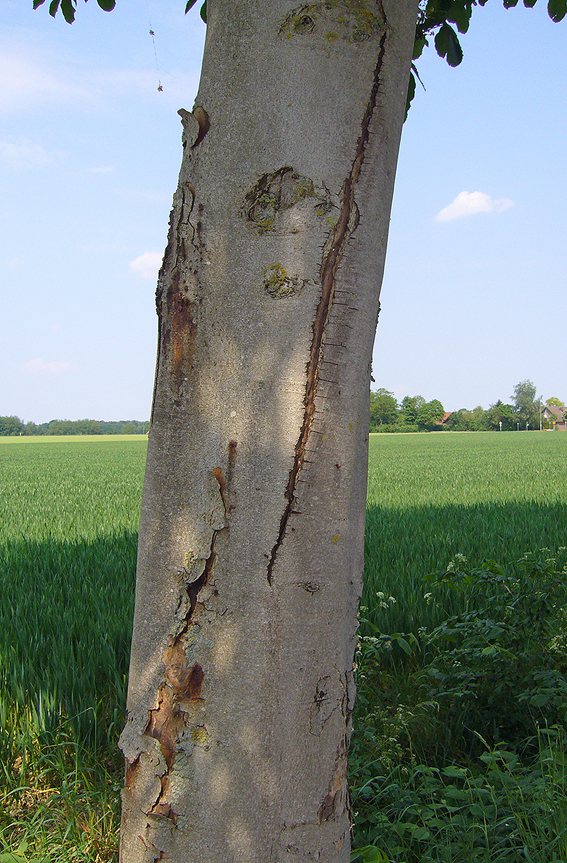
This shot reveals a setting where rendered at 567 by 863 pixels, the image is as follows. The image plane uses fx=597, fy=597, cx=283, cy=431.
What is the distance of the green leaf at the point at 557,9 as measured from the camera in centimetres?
273

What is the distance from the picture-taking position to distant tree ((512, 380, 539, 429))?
113500 millimetres

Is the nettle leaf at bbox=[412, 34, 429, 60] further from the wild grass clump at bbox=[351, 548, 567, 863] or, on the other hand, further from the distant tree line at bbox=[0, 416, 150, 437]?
the distant tree line at bbox=[0, 416, 150, 437]

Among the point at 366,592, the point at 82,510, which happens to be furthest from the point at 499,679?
the point at 82,510

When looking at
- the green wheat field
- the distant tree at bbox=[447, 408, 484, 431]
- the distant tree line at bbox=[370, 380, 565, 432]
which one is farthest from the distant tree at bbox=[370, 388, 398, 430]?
the green wheat field

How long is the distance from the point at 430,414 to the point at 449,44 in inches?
4214

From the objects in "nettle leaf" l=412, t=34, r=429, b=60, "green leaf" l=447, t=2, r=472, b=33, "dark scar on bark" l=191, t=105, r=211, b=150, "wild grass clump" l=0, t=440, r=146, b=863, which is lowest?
"wild grass clump" l=0, t=440, r=146, b=863

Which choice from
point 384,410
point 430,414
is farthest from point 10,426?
point 430,414

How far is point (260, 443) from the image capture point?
109 centimetres

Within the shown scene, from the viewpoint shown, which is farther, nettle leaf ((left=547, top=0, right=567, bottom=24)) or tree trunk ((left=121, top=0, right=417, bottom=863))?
nettle leaf ((left=547, top=0, right=567, bottom=24))

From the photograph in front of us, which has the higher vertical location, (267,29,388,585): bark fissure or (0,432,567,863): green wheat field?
(267,29,388,585): bark fissure

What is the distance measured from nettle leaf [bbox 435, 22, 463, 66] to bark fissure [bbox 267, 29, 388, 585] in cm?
179

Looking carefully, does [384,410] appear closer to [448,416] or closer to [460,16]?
[448,416]

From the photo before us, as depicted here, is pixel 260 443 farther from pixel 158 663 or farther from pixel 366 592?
pixel 366 592

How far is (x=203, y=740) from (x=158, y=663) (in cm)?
16
